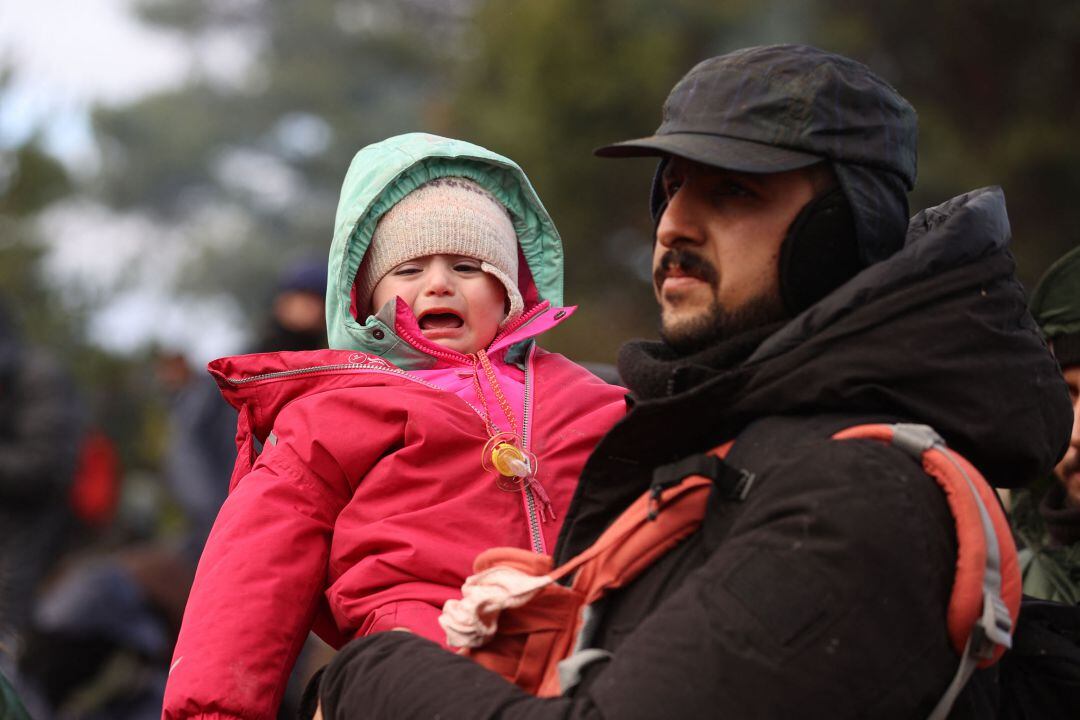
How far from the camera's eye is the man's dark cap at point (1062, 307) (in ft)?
11.9

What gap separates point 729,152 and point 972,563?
0.75 m

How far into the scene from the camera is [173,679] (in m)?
2.71

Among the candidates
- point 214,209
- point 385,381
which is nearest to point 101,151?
point 214,209

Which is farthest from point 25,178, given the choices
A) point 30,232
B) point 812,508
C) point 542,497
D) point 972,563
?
point 972,563

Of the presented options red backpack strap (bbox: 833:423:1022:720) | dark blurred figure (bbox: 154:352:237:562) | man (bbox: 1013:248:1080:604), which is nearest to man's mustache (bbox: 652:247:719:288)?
red backpack strap (bbox: 833:423:1022:720)

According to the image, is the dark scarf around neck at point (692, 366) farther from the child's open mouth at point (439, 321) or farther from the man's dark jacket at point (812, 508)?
the child's open mouth at point (439, 321)

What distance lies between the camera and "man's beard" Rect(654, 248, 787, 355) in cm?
251

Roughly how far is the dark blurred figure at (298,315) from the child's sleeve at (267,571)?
3646 millimetres

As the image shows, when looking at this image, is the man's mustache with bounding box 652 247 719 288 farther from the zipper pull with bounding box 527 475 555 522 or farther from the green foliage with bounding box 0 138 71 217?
the green foliage with bounding box 0 138 71 217

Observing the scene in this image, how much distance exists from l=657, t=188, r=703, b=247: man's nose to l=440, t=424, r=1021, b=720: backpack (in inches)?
15.5

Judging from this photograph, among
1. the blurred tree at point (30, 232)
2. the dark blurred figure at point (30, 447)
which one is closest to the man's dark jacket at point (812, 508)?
the dark blurred figure at point (30, 447)

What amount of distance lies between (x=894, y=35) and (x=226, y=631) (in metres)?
15.7

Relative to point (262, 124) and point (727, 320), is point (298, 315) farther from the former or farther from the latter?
point (262, 124)

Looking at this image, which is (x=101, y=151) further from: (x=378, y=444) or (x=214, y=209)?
(x=378, y=444)
